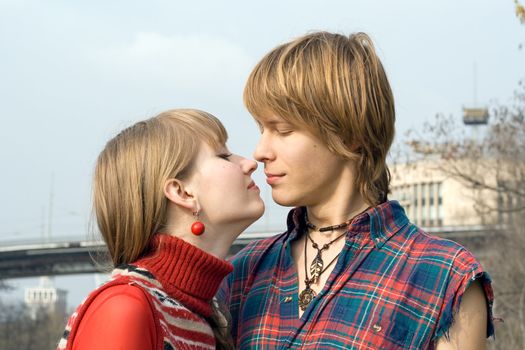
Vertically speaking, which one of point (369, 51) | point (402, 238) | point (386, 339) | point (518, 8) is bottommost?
point (386, 339)

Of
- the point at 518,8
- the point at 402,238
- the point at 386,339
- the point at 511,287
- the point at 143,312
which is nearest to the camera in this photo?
the point at 143,312

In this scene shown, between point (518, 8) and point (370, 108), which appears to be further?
point (518, 8)

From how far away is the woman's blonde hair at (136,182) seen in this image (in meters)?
3.18

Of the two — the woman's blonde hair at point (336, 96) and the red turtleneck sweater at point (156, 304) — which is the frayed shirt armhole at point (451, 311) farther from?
the red turtleneck sweater at point (156, 304)

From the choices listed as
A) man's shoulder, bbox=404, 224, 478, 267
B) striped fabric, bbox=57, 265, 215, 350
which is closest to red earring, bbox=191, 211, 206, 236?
striped fabric, bbox=57, 265, 215, 350

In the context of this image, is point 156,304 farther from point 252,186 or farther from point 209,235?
point 252,186

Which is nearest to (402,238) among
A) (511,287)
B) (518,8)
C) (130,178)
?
(130,178)

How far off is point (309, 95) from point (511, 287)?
2641 cm

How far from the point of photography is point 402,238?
335cm

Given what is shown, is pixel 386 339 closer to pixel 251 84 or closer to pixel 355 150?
pixel 355 150

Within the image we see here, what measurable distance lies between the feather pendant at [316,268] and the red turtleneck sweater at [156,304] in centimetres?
27

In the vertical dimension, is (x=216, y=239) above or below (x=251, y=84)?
below

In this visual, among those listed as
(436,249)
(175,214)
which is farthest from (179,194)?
(436,249)

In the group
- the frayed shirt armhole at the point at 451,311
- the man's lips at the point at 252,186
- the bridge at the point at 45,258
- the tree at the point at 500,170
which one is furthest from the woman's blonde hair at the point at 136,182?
the bridge at the point at 45,258
